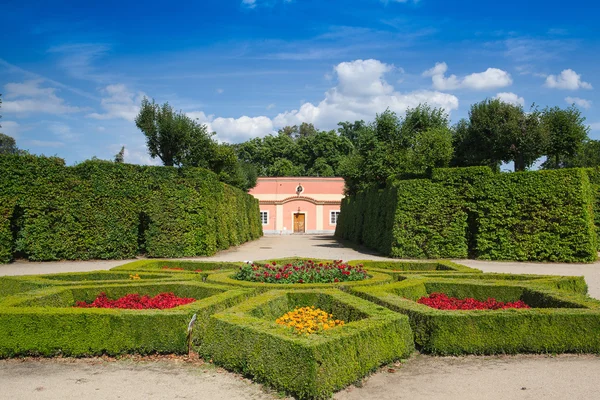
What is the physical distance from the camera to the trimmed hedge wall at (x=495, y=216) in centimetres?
1767

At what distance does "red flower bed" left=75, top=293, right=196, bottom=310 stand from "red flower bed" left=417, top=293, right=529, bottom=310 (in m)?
4.06

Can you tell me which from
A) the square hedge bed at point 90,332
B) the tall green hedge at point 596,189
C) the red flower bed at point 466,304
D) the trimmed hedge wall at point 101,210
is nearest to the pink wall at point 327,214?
the tall green hedge at point 596,189

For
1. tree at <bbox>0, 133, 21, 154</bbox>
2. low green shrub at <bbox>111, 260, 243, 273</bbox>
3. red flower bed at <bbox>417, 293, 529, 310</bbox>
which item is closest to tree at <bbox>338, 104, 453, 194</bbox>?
low green shrub at <bbox>111, 260, 243, 273</bbox>

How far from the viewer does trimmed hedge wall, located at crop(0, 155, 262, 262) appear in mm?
17578

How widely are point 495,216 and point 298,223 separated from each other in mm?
33211

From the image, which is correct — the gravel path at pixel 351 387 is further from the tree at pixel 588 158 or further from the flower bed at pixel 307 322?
the tree at pixel 588 158

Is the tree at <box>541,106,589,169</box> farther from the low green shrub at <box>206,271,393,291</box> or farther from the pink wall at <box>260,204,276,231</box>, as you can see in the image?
the pink wall at <box>260,204,276,231</box>

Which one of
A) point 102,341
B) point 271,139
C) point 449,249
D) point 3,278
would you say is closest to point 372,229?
point 449,249

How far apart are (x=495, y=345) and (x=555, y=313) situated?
3.01 feet

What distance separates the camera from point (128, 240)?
1873 cm

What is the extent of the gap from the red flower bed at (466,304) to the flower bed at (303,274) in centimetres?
155

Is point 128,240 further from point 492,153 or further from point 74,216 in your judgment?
point 492,153

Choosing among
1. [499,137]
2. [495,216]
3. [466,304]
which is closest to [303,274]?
[466,304]

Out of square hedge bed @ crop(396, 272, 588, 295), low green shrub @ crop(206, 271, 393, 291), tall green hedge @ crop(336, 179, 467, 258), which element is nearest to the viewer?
low green shrub @ crop(206, 271, 393, 291)
